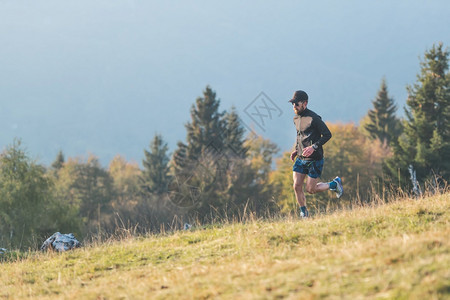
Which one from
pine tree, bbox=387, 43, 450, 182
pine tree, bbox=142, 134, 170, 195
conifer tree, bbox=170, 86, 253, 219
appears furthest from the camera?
pine tree, bbox=142, 134, 170, 195

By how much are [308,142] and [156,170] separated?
72287mm

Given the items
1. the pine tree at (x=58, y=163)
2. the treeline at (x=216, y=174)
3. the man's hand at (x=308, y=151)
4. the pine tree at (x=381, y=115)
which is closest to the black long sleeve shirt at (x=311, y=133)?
the man's hand at (x=308, y=151)

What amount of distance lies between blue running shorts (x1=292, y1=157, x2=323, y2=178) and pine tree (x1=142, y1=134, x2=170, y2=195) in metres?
66.4

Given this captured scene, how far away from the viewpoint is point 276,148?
89188mm

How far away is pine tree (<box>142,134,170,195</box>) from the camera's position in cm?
7881

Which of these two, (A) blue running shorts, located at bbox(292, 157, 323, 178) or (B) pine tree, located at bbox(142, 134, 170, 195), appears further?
(B) pine tree, located at bbox(142, 134, 170, 195)

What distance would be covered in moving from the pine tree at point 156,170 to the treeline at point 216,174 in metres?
0.19

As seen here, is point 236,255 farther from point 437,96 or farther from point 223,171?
point 223,171

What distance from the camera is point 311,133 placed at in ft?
32.7

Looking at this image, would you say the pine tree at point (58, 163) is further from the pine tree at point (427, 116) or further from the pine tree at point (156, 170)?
the pine tree at point (427, 116)

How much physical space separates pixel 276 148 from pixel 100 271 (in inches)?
3222

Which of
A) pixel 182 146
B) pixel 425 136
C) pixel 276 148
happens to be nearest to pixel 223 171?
pixel 182 146

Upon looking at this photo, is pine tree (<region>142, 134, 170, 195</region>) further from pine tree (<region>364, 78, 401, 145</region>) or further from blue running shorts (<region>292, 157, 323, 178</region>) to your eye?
blue running shorts (<region>292, 157, 323, 178</region>)

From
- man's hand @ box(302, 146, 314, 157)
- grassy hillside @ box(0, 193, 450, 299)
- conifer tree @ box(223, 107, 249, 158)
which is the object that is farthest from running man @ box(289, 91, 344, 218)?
conifer tree @ box(223, 107, 249, 158)
